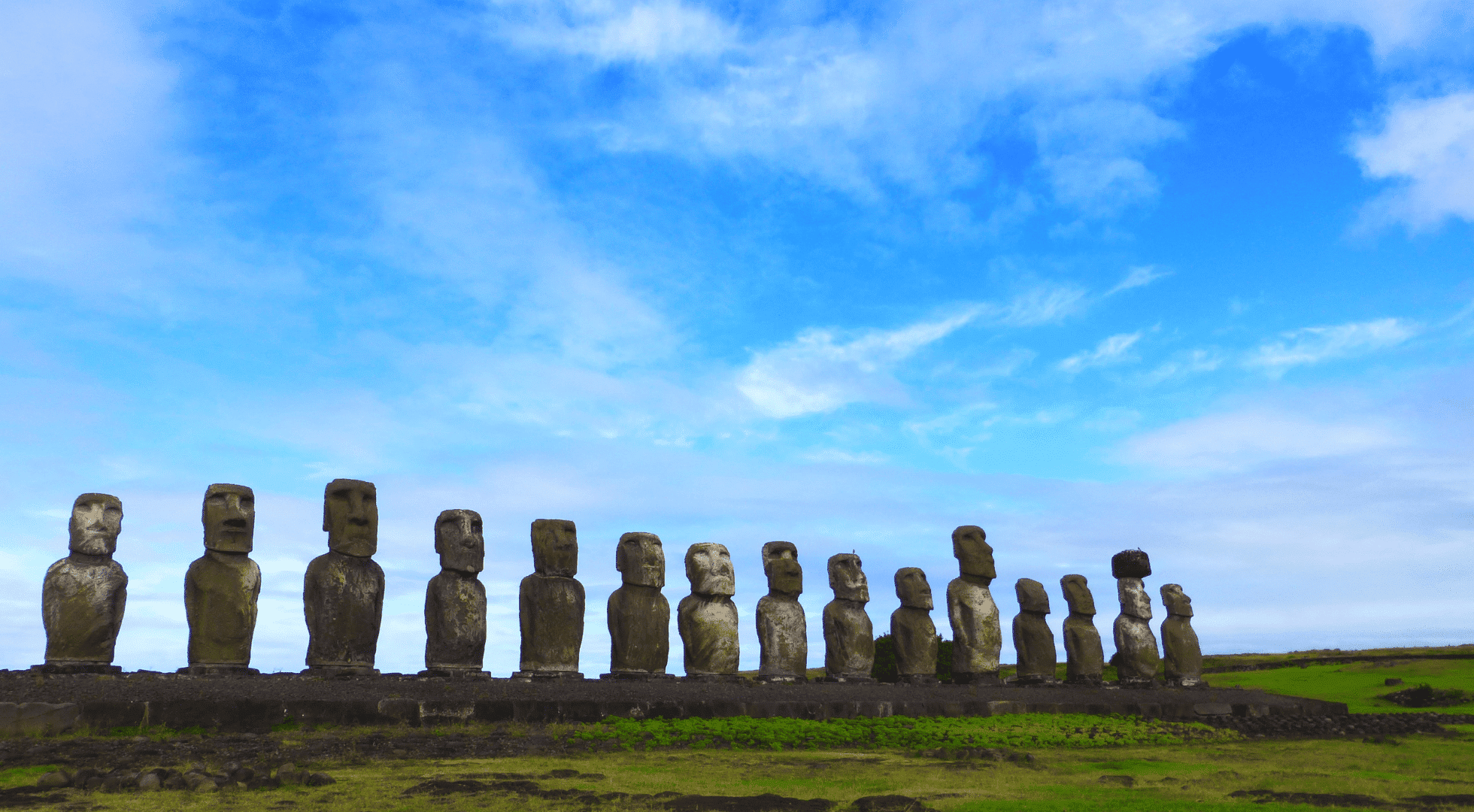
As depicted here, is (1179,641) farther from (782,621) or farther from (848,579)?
(782,621)

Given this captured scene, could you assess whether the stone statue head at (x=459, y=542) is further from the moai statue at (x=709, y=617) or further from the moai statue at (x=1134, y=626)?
the moai statue at (x=1134, y=626)

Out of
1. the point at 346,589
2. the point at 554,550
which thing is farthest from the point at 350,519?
the point at 554,550

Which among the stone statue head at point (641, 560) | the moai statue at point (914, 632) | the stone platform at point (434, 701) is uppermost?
the stone statue head at point (641, 560)

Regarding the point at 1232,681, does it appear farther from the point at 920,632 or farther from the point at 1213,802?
the point at 1213,802

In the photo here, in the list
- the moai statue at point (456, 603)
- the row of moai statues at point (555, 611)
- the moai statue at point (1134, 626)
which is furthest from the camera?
the moai statue at point (1134, 626)

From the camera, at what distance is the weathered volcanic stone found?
1504 centimetres

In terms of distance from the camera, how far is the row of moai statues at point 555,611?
45.2 feet

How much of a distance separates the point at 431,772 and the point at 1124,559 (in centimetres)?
1841

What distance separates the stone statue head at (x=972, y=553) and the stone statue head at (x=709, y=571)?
17.5 feet

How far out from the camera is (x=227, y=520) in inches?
555

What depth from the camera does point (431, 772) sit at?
8.46 meters

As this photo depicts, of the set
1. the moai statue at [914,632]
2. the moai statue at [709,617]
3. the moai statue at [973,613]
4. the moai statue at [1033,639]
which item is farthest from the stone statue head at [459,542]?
the moai statue at [1033,639]

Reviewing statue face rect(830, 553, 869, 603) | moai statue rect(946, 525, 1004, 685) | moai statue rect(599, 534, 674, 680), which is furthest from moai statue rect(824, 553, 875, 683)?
moai statue rect(599, 534, 674, 680)

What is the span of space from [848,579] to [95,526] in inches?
466
